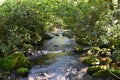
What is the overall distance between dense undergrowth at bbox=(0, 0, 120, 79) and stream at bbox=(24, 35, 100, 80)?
5.50 ft

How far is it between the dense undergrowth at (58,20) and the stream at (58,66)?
168 centimetres

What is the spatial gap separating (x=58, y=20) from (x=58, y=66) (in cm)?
531

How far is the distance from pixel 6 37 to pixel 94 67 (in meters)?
6.32

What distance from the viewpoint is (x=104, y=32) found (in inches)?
545

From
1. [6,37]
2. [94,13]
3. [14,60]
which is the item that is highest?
[94,13]

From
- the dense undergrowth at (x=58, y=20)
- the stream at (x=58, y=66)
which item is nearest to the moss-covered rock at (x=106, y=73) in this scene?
the stream at (x=58, y=66)

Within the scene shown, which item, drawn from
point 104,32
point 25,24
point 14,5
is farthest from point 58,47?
point 104,32

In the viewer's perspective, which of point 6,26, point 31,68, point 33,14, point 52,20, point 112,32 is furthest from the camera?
point 52,20

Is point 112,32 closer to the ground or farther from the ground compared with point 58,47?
farther from the ground

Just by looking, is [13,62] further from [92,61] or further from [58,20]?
[58,20]

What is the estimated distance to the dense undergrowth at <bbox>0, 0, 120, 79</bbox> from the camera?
13.9 m

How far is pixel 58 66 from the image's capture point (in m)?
15.0

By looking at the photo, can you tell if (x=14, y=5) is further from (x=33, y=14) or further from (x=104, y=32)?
(x=104, y=32)

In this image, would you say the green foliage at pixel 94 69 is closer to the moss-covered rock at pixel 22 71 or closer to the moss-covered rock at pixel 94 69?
the moss-covered rock at pixel 94 69
